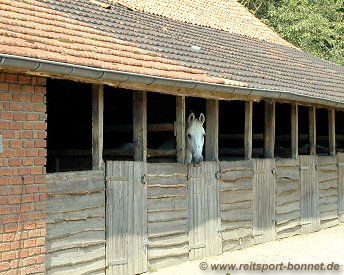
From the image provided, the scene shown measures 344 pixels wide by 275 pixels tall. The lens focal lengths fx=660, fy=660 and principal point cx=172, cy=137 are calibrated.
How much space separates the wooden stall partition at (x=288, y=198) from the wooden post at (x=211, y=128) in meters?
2.20

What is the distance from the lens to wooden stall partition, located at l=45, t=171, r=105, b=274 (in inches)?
293

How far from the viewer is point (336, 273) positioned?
9.02 m

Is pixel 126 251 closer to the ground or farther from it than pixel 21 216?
closer to the ground

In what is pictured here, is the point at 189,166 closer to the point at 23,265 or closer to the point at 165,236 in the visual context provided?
the point at 165,236

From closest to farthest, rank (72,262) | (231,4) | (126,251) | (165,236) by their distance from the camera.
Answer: (72,262) < (126,251) < (165,236) < (231,4)

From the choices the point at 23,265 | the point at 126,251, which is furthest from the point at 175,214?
the point at 23,265

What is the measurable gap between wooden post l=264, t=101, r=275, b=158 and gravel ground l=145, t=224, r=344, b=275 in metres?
1.68

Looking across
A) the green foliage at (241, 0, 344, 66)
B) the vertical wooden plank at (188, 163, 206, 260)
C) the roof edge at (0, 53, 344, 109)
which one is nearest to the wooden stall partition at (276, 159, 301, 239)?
the roof edge at (0, 53, 344, 109)

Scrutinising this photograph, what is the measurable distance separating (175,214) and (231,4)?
11660 mm

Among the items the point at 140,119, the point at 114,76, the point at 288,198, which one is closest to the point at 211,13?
the point at 288,198

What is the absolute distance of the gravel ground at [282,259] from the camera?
9.16m

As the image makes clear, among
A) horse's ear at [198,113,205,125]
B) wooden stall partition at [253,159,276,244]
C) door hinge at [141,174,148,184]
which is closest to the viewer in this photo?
door hinge at [141,174,148,184]

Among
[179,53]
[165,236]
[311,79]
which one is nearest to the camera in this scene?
[165,236]

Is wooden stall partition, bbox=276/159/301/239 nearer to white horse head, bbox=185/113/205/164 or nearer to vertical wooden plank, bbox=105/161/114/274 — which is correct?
white horse head, bbox=185/113/205/164
